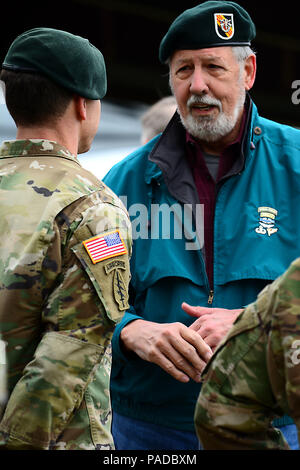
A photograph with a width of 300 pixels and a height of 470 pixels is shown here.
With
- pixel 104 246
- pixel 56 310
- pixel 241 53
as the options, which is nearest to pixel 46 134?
pixel 104 246

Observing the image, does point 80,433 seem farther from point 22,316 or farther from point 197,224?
point 197,224

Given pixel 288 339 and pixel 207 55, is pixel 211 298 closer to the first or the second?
pixel 207 55

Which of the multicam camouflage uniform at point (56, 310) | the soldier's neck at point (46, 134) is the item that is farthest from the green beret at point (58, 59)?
the multicam camouflage uniform at point (56, 310)

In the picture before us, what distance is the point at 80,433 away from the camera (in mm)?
1604

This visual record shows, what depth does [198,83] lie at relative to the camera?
230 centimetres

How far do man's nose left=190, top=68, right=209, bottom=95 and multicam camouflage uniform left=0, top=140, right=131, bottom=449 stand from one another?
0.76m

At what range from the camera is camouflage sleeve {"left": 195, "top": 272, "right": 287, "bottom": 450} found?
129 centimetres

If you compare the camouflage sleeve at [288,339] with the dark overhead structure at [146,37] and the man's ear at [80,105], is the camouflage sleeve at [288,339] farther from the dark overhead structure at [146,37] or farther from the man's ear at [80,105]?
the dark overhead structure at [146,37]

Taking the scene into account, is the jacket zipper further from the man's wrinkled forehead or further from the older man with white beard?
the man's wrinkled forehead

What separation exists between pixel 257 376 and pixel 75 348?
0.45 metres

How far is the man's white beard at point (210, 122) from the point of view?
2326mm

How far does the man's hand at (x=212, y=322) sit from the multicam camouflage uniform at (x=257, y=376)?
56 cm
